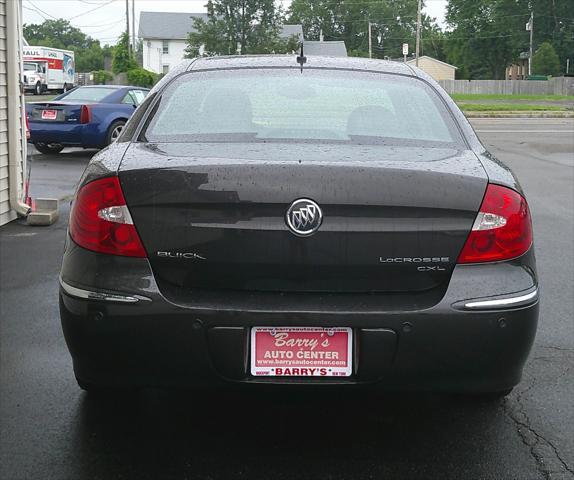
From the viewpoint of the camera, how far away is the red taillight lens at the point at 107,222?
2.92m

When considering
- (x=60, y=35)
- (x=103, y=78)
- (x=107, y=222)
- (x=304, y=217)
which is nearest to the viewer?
(x=304, y=217)

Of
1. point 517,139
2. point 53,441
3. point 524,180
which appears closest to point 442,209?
point 53,441

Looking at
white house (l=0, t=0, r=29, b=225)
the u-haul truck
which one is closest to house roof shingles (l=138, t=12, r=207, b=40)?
the u-haul truck

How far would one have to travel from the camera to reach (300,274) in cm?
288

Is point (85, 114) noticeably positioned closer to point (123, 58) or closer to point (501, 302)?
point (501, 302)

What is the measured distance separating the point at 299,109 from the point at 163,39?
8791 centimetres

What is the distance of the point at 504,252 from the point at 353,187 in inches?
24.1

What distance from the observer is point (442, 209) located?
288 centimetres

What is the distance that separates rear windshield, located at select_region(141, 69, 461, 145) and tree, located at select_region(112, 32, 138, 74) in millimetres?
52377

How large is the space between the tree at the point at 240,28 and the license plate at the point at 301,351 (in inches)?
2403

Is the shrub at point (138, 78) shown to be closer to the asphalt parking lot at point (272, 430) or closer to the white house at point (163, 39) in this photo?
the white house at point (163, 39)

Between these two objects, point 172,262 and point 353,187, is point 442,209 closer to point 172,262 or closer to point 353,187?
point 353,187

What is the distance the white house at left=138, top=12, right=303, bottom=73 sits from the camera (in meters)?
88.0

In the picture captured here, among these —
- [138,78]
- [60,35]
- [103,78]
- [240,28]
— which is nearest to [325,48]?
[240,28]
